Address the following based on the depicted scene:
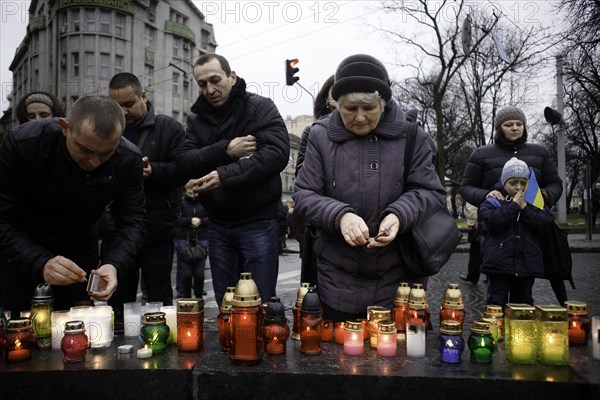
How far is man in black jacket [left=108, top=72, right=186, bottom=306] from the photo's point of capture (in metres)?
3.84

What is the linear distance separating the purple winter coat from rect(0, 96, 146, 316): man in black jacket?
986mm

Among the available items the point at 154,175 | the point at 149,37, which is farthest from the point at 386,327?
the point at 149,37

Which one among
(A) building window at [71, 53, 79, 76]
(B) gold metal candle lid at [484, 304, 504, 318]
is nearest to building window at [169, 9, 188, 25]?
(A) building window at [71, 53, 79, 76]

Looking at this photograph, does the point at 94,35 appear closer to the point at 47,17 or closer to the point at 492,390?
the point at 47,17

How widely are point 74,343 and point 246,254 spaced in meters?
1.63

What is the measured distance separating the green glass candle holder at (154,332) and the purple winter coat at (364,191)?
2.79 feet

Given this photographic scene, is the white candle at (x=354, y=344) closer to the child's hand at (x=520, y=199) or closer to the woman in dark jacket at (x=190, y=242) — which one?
the child's hand at (x=520, y=199)

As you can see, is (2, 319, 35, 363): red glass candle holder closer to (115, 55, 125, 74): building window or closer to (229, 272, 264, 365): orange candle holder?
(229, 272, 264, 365): orange candle holder

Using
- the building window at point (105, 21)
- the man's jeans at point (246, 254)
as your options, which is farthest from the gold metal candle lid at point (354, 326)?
the building window at point (105, 21)

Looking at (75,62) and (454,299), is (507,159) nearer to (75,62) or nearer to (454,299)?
(454,299)

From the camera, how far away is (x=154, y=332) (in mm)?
2055

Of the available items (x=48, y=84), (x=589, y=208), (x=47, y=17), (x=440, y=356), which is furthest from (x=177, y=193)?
(x=47, y=17)

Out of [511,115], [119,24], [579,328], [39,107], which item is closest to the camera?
[579,328]

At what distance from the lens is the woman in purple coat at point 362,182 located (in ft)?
8.18
